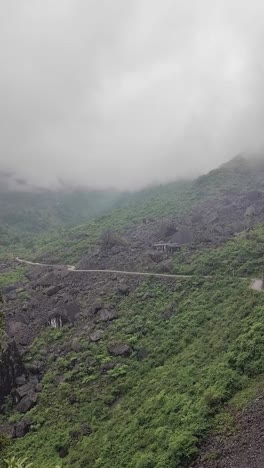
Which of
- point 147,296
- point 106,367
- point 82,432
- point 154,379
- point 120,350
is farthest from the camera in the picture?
point 147,296

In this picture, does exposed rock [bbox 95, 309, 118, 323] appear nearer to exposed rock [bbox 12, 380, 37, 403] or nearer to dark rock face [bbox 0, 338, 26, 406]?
dark rock face [bbox 0, 338, 26, 406]

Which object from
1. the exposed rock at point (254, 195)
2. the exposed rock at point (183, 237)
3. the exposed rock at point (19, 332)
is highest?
the exposed rock at point (254, 195)

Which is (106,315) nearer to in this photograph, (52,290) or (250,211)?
(52,290)

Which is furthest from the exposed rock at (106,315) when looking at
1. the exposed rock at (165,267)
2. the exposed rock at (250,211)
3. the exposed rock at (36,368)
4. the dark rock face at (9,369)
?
the exposed rock at (250,211)

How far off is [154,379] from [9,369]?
1597 cm

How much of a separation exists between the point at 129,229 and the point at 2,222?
347ft

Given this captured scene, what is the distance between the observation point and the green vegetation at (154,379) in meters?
28.5

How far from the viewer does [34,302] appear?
6097 cm

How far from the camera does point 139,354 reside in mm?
42156

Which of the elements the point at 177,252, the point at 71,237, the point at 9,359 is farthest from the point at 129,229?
the point at 9,359

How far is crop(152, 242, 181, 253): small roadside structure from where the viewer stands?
229 ft

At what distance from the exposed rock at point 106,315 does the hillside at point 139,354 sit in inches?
8.3

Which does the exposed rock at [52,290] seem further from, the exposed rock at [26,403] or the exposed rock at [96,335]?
the exposed rock at [26,403]

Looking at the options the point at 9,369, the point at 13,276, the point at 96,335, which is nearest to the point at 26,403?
the point at 9,369
